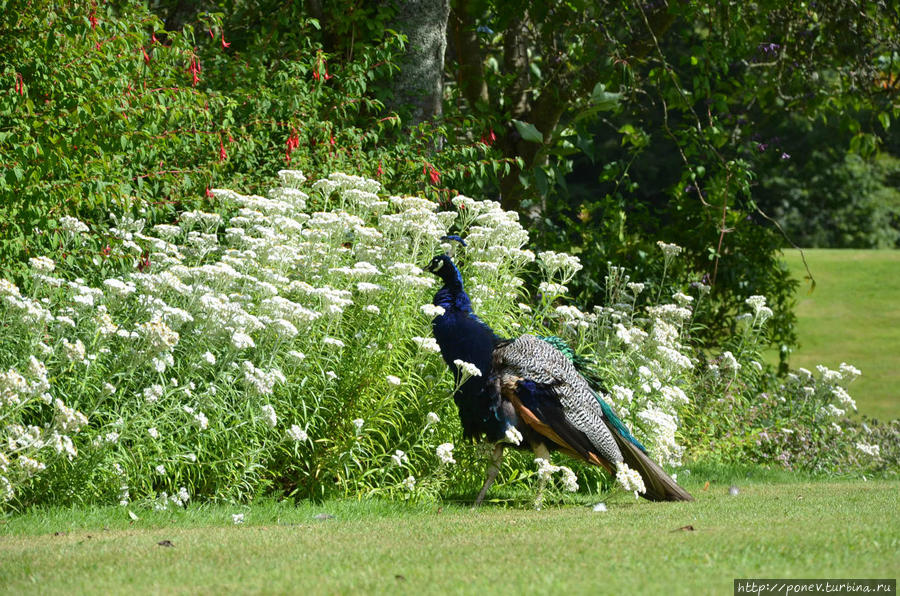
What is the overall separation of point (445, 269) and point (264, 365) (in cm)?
126

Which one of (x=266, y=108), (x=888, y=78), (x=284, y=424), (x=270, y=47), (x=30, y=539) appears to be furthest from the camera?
(x=888, y=78)

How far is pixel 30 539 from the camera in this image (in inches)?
170

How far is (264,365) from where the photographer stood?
539 cm

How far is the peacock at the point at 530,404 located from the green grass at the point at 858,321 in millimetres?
9752

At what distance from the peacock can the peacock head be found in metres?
0.16

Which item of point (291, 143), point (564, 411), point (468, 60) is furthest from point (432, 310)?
point (468, 60)

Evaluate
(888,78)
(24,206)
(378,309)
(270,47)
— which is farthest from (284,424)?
(888,78)

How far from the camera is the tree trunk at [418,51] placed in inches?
366

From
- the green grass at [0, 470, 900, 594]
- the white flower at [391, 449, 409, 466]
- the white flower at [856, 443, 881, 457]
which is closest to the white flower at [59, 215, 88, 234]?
the green grass at [0, 470, 900, 594]

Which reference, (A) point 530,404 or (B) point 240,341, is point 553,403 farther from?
(B) point 240,341

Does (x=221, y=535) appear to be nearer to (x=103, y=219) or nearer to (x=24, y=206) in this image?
(x=24, y=206)

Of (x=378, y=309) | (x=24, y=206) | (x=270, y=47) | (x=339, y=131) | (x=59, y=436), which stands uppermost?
(x=270, y=47)

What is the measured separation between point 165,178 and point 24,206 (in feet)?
4.50

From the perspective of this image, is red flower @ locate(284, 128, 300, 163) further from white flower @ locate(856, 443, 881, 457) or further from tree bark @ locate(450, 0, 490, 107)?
white flower @ locate(856, 443, 881, 457)
